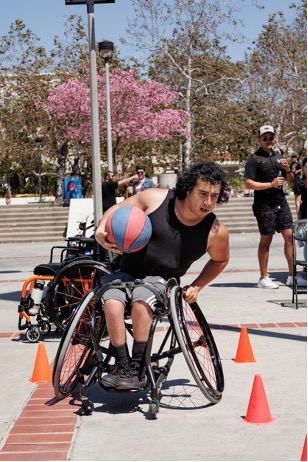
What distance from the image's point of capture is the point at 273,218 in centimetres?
1135

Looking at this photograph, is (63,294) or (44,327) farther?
(44,327)

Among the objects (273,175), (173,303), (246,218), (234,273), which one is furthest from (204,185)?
(246,218)

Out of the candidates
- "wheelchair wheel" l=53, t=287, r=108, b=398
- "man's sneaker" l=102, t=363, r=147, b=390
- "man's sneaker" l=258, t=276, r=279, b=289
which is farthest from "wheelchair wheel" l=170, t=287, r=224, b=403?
"man's sneaker" l=258, t=276, r=279, b=289

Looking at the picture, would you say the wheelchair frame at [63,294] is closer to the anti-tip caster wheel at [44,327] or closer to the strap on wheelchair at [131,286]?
the anti-tip caster wheel at [44,327]

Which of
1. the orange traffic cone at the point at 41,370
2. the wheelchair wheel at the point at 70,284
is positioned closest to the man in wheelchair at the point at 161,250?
the orange traffic cone at the point at 41,370

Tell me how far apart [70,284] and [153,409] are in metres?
3.22

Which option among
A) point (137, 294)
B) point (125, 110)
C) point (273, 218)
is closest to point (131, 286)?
point (137, 294)

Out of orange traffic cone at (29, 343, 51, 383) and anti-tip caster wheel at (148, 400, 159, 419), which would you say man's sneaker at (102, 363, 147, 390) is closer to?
anti-tip caster wheel at (148, 400, 159, 419)

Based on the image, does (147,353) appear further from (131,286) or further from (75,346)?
(75,346)

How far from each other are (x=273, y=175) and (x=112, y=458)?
730 centimetres

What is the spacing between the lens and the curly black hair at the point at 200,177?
573 cm

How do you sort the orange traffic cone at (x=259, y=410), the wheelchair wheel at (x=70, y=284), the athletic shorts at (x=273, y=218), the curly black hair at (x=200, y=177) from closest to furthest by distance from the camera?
the orange traffic cone at (x=259, y=410)
the curly black hair at (x=200, y=177)
the wheelchair wheel at (x=70, y=284)
the athletic shorts at (x=273, y=218)

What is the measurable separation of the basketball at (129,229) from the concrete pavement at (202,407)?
3.37ft

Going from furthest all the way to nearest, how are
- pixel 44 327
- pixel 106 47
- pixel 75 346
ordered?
1. pixel 106 47
2. pixel 44 327
3. pixel 75 346
